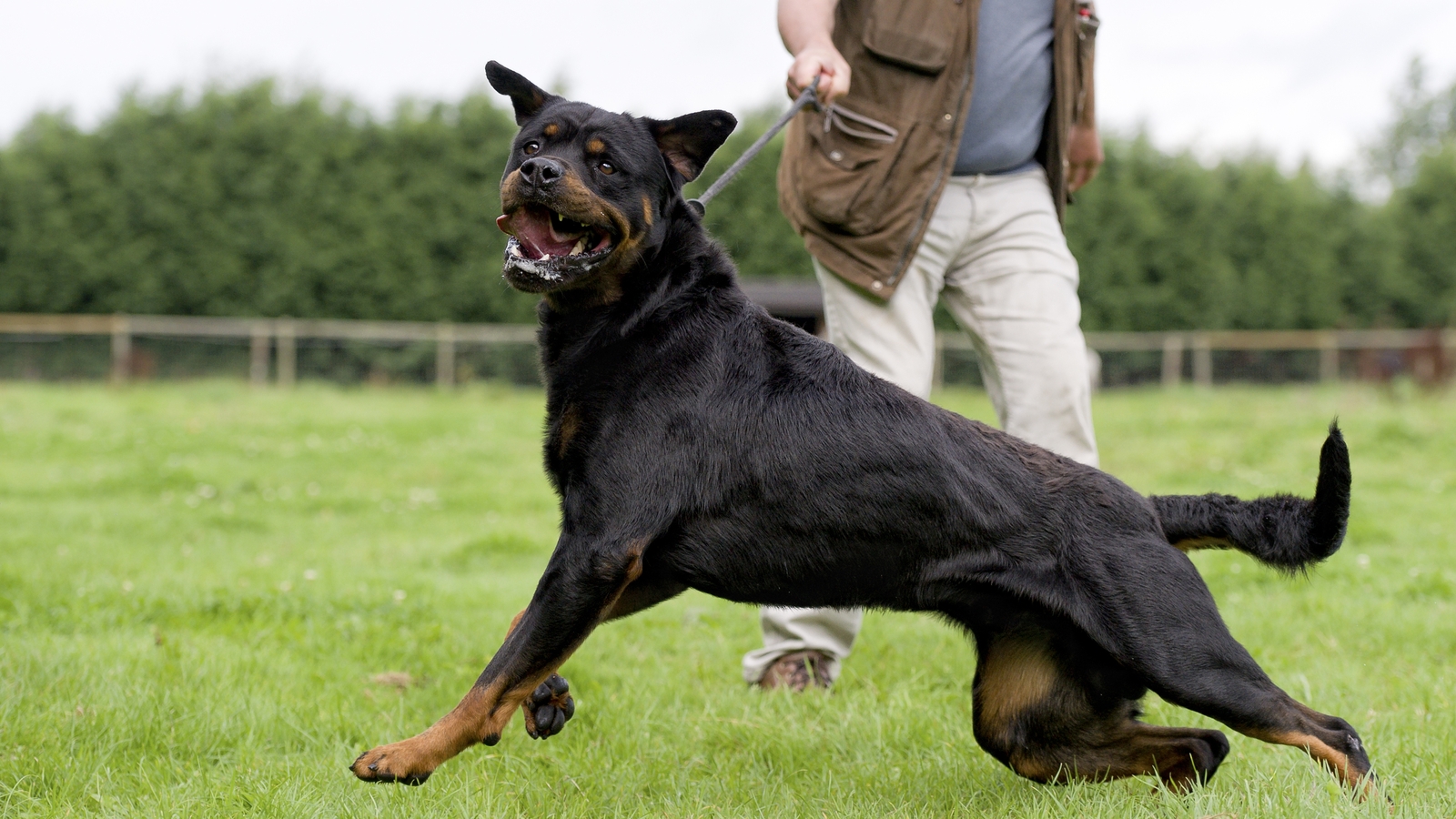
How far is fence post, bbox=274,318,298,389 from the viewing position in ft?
51.9

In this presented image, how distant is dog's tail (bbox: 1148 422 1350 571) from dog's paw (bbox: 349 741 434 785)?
170 cm

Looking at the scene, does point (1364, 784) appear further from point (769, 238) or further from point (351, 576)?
point (769, 238)

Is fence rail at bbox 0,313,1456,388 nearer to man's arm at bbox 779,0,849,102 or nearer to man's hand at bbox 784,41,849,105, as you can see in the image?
man's arm at bbox 779,0,849,102

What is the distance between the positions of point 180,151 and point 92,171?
4.24ft

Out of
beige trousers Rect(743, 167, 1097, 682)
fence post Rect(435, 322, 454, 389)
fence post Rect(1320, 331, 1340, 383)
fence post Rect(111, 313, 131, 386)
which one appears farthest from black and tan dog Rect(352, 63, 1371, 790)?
fence post Rect(1320, 331, 1340, 383)

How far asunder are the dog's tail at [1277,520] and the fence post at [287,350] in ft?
49.2

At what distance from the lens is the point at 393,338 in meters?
16.0

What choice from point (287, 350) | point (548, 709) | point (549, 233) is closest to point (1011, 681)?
point (548, 709)

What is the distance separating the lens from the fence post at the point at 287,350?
622 inches

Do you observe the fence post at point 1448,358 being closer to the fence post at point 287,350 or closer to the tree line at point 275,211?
the tree line at point 275,211

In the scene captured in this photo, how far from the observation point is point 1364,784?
7.77 ft

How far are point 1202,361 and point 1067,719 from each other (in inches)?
644

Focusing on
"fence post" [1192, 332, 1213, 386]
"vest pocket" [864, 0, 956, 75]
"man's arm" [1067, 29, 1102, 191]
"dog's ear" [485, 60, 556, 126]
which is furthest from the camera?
"fence post" [1192, 332, 1213, 386]

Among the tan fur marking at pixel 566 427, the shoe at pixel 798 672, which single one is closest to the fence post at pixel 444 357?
the shoe at pixel 798 672
